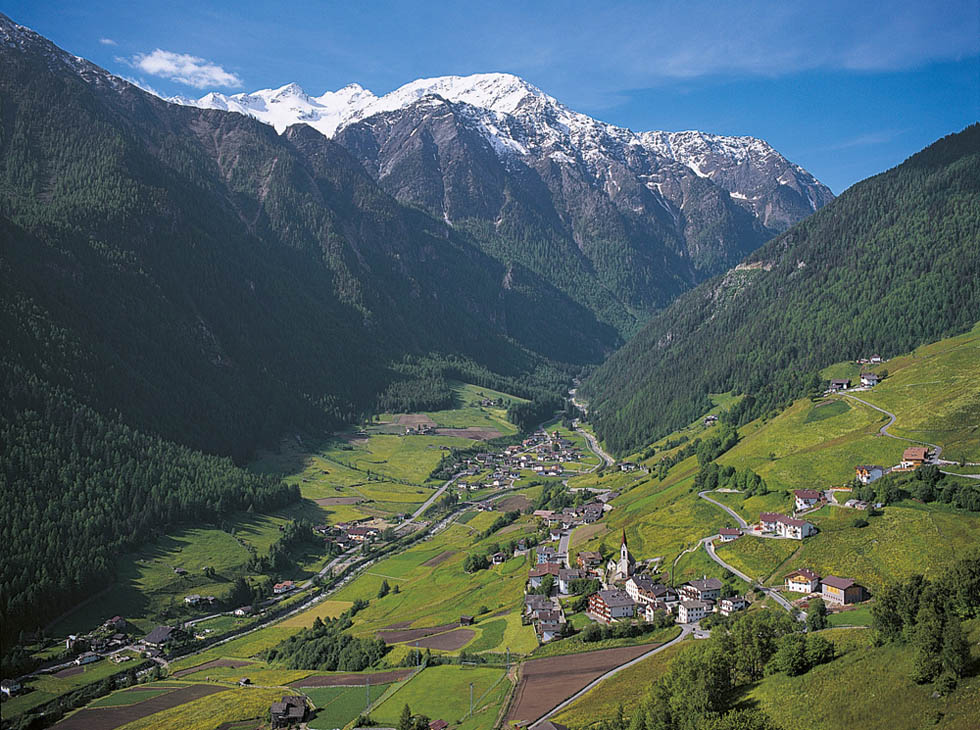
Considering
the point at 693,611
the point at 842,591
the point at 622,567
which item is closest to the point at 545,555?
the point at 622,567

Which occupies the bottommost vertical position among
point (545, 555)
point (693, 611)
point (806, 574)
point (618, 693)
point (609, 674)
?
point (609, 674)

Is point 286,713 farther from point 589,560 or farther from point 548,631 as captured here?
point 589,560

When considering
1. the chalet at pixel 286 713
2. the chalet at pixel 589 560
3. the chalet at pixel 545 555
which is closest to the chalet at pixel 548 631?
the chalet at pixel 589 560

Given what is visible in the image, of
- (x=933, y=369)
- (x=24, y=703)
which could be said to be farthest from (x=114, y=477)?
(x=933, y=369)

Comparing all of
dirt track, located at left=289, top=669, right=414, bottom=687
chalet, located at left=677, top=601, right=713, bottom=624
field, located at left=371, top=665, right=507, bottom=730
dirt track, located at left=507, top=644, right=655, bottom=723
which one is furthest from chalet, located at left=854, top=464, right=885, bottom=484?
dirt track, located at left=289, top=669, right=414, bottom=687

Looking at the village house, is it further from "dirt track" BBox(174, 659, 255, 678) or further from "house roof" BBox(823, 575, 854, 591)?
"dirt track" BBox(174, 659, 255, 678)

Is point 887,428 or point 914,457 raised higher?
point 887,428
